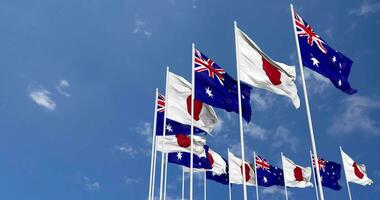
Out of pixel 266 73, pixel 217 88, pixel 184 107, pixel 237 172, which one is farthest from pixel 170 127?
pixel 237 172

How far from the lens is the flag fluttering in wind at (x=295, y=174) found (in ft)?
124

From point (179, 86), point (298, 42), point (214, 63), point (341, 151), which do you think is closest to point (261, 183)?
point (341, 151)

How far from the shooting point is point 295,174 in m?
38.8

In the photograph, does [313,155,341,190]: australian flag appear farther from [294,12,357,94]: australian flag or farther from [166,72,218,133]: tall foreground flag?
[294,12,357,94]: australian flag

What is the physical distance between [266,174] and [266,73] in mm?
22158

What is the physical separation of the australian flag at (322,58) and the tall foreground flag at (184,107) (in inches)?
257

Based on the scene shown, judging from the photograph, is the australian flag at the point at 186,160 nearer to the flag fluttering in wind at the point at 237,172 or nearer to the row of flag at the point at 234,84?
the row of flag at the point at 234,84

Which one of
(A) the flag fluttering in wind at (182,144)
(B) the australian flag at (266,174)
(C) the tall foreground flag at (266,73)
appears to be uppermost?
(B) the australian flag at (266,174)

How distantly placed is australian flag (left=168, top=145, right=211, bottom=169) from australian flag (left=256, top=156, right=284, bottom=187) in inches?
362

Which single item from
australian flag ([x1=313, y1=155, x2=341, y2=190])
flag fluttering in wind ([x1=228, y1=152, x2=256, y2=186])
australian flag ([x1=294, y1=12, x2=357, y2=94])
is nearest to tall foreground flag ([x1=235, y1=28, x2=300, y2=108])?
australian flag ([x1=294, y1=12, x2=357, y2=94])

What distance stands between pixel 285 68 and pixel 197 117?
589cm

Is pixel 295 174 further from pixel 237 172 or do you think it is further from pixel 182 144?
pixel 182 144

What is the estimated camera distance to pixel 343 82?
1625 centimetres

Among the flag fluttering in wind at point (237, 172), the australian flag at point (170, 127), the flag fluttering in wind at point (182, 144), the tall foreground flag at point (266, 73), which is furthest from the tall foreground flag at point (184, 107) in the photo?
the flag fluttering in wind at point (237, 172)
